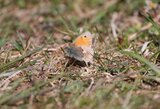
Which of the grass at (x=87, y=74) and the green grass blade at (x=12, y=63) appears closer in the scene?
the grass at (x=87, y=74)

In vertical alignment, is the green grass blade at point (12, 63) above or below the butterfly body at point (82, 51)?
above

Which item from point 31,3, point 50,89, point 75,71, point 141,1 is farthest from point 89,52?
point 31,3

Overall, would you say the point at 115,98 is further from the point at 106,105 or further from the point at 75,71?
the point at 75,71

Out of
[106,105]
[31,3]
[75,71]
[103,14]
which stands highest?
[31,3]

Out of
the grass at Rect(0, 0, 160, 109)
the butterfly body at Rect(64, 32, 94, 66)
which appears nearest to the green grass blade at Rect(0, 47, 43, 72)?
the grass at Rect(0, 0, 160, 109)

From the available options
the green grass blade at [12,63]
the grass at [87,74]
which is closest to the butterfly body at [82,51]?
the grass at [87,74]

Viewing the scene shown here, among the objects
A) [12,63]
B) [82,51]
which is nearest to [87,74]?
[82,51]

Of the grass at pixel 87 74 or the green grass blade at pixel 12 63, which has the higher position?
the green grass blade at pixel 12 63

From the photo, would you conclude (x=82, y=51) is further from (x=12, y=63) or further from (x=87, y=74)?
(x=12, y=63)

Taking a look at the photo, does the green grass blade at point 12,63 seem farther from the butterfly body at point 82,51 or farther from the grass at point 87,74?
the butterfly body at point 82,51

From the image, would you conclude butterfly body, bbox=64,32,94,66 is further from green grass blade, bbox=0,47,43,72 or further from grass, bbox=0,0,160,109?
green grass blade, bbox=0,47,43,72

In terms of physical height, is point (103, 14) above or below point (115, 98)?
above
